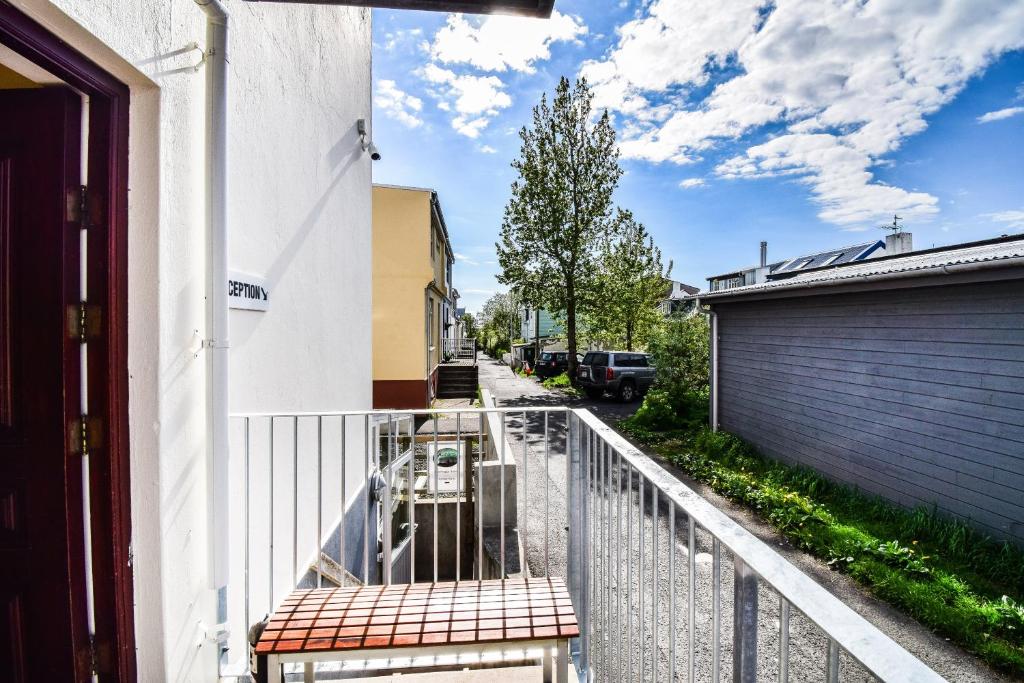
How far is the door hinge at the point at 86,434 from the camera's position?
1.51m

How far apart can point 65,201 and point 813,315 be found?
8.29 metres

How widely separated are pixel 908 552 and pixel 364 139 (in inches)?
282

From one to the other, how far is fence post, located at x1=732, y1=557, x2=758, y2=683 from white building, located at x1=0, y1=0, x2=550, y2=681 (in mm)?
1798

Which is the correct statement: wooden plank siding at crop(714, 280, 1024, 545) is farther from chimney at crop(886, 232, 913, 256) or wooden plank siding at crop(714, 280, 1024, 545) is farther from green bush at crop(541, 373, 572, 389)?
chimney at crop(886, 232, 913, 256)

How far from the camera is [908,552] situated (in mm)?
4449

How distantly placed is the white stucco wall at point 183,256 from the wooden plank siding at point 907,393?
6.60 m

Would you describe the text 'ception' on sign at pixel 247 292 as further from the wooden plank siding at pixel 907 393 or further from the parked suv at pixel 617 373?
the parked suv at pixel 617 373

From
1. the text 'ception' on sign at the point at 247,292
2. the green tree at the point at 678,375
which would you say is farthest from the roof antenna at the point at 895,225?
the text 'ception' on sign at the point at 247,292

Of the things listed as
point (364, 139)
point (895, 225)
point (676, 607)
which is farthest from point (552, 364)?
point (676, 607)

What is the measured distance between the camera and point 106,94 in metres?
1.49

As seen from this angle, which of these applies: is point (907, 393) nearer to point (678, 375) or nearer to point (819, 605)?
point (678, 375)

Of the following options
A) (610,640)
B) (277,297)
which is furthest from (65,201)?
(610,640)

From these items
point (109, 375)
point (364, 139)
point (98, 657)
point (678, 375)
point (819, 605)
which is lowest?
point (98, 657)

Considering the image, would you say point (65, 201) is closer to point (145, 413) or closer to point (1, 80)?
point (1, 80)
